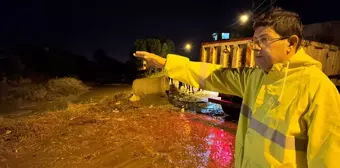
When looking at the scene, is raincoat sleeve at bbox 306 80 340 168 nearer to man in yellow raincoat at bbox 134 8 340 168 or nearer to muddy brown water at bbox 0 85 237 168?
man in yellow raincoat at bbox 134 8 340 168

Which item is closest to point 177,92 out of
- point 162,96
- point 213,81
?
point 162,96

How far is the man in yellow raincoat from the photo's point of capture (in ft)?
3.67

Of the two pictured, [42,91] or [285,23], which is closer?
[285,23]

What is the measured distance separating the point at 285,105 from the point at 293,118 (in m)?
0.07

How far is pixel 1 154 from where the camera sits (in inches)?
179

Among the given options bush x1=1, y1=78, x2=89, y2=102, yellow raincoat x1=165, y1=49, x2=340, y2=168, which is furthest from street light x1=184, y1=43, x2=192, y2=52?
yellow raincoat x1=165, y1=49, x2=340, y2=168

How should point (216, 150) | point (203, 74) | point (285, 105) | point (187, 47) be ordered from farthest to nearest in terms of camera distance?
point (187, 47) < point (216, 150) < point (203, 74) < point (285, 105)

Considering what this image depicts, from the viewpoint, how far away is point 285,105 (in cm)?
121

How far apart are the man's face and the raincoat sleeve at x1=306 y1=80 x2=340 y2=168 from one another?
31 centimetres

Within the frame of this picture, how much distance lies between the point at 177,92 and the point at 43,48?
25.6 metres

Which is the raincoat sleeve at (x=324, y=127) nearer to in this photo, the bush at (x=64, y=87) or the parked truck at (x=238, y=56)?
the parked truck at (x=238, y=56)

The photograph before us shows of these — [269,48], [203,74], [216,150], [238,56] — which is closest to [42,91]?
[238,56]

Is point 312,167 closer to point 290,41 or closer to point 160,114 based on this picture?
point 290,41

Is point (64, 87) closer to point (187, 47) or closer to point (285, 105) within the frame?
point (285, 105)
